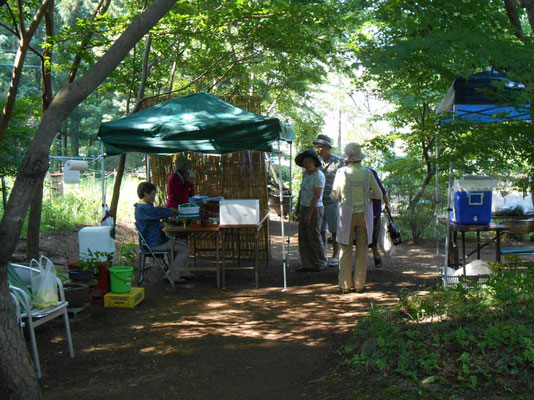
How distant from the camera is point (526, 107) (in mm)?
5219

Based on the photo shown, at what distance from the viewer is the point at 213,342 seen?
16.3 ft

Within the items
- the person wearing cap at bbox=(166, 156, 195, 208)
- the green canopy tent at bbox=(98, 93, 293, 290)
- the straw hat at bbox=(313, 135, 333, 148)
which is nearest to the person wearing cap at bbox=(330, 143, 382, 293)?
the green canopy tent at bbox=(98, 93, 293, 290)

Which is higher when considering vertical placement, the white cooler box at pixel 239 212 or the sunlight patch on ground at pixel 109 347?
the white cooler box at pixel 239 212

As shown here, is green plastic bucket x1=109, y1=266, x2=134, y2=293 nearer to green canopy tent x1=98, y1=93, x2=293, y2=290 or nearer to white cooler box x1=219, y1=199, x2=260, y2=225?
white cooler box x1=219, y1=199, x2=260, y2=225

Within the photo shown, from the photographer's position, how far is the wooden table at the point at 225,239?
7.25 metres

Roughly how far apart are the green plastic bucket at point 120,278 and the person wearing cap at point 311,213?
2.78 m

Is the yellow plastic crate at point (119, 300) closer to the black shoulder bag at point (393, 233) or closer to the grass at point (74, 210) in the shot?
the black shoulder bag at point (393, 233)

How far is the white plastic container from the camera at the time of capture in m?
6.75

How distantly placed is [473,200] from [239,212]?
2912mm

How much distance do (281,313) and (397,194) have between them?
8.53 meters

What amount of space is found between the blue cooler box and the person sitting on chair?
12.0 ft

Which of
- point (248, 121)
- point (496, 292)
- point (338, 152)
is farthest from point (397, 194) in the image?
point (338, 152)

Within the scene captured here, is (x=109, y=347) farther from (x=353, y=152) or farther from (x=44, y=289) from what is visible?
(x=353, y=152)

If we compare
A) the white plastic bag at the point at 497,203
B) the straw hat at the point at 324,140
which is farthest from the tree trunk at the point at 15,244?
the white plastic bag at the point at 497,203
